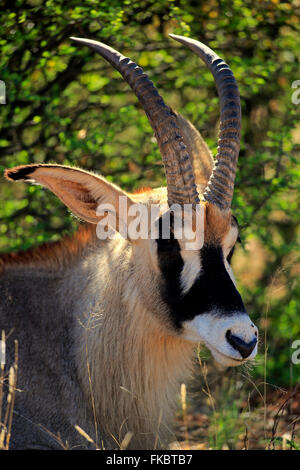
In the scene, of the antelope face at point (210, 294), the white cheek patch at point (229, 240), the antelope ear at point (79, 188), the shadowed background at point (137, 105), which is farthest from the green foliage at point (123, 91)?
the antelope face at point (210, 294)

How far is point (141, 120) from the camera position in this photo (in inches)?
302

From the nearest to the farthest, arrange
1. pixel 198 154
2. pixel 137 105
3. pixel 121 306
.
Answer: pixel 121 306 → pixel 198 154 → pixel 137 105

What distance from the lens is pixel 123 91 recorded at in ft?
26.7

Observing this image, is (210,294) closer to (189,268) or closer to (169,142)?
(189,268)

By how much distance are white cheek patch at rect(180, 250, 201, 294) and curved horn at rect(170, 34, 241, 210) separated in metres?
0.49

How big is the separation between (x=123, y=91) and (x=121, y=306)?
138 inches

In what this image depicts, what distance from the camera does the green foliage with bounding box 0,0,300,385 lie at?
753 cm

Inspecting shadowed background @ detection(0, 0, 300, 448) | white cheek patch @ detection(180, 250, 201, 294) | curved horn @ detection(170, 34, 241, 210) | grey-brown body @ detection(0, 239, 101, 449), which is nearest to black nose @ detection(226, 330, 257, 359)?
white cheek patch @ detection(180, 250, 201, 294)

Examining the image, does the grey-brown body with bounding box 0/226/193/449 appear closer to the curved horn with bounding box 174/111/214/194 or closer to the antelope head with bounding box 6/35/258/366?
the antelope head with bounding box 6/35/258/366

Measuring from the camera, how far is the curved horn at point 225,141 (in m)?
5.25

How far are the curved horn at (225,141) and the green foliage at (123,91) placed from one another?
1.79 meters

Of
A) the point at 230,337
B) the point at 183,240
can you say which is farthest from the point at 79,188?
the point at 230,337

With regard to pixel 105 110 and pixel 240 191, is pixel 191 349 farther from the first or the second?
pixel 105 110

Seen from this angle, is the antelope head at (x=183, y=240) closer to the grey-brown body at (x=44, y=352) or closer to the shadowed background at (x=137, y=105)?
the grey-brown body at (x=44, y=352)
